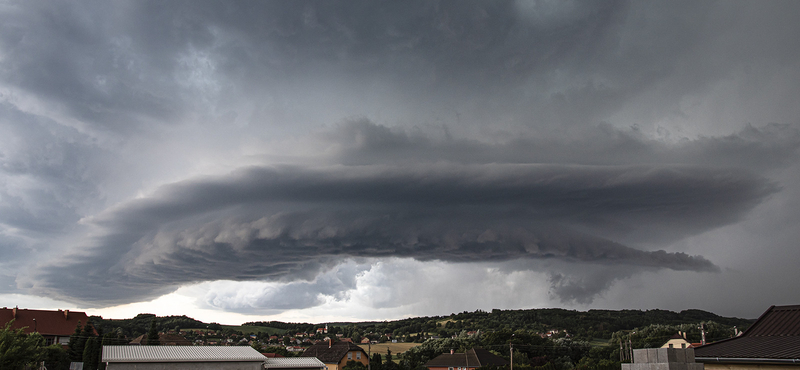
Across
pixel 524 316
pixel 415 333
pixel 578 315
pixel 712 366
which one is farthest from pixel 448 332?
pixel 712 366

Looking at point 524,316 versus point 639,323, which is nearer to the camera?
point 639,323

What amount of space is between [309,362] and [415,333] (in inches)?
4667

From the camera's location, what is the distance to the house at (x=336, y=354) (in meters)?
81.7

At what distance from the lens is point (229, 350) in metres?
47.6

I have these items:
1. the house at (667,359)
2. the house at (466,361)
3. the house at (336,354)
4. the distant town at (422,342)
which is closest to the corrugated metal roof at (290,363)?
the distant town at (422,342)

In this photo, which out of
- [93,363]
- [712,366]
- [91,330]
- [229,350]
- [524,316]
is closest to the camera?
[712,366]

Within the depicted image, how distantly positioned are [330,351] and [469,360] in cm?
2440

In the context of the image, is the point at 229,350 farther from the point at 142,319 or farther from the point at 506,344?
the point at 142,319

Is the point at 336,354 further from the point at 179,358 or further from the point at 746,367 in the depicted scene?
the point at 746,367

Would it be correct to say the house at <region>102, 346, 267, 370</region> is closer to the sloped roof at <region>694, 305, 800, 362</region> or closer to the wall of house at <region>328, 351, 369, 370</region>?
the wall of house at <region>328, 351, 369, 370</region>

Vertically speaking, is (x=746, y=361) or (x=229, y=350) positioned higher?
(x=746, y=361)

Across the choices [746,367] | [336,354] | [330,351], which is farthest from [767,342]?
[330,351]

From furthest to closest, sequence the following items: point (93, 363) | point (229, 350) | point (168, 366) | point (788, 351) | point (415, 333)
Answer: point (415, 333), point (93, 363), point (229, 350), point (168, 366), point (788, 351)

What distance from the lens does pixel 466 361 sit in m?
84.4
